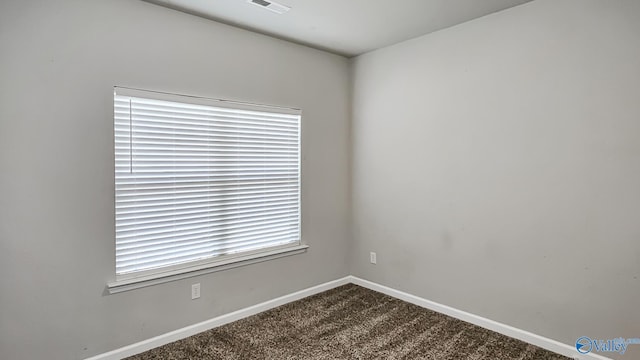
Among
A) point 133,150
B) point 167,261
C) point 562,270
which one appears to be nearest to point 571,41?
point 562,270

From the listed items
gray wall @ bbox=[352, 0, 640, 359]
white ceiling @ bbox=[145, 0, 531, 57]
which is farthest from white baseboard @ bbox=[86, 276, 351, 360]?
white ceiling @ bbox=[145, 0, 531, 57]

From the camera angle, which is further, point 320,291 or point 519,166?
point 320,291

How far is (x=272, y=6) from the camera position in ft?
8.83

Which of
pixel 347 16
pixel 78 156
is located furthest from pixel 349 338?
pixel 347 16

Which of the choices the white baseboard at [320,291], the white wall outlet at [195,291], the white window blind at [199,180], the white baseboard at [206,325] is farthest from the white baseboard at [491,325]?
the white wall outlet at [195,291]

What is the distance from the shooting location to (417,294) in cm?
350

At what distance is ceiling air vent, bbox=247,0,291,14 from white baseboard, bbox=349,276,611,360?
2852 mm

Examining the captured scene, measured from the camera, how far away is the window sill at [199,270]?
2.53 m

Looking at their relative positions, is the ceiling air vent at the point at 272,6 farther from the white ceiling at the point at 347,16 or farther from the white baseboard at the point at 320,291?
the white baseboard at the point at 320,291

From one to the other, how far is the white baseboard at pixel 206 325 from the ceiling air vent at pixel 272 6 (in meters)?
2.56

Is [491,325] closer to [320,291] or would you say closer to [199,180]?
[320,291]

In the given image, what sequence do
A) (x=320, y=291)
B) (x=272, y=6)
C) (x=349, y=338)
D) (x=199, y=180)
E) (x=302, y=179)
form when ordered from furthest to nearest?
(x=320, y=291), (x=302, y=179), (x=199, y=180), (x=349, y=338), (x=272, y=6)

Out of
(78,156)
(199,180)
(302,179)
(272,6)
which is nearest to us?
(78,156)

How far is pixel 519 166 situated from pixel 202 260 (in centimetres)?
266
